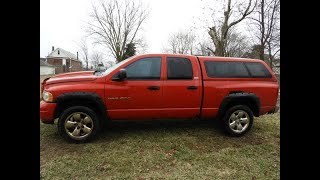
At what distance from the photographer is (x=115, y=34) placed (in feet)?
126

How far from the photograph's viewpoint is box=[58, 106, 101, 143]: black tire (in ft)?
15.2

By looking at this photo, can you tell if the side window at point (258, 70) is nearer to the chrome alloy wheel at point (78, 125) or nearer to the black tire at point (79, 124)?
the black tire at point (79, 124)

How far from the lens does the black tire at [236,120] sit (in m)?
5.32

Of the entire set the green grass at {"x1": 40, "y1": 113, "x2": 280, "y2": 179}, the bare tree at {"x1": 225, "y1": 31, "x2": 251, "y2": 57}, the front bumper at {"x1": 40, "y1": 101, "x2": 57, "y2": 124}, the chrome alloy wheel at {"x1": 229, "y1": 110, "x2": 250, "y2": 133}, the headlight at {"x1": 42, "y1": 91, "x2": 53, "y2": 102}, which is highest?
the bare tree at {"x1": 225, "y1": 31, "x2": 251, "y2": 57}

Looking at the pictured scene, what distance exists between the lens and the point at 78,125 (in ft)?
15.4

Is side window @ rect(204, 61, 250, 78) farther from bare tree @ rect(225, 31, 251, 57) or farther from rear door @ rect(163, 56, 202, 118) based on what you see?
bare tree @ rect(225, 31, 251, 57)

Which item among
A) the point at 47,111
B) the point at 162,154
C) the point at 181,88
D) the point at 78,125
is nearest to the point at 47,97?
the point at 47,111

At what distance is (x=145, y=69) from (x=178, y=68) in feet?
2.37

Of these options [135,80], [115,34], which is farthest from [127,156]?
[115,34]

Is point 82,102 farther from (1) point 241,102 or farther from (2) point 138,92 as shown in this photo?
(1) point 241,102

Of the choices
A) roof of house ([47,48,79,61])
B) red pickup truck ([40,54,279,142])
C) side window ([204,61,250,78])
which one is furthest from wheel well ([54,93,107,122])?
roof of house ([47,48,79,61])

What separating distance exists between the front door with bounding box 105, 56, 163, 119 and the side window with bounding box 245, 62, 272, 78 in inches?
86.5
